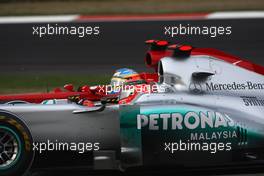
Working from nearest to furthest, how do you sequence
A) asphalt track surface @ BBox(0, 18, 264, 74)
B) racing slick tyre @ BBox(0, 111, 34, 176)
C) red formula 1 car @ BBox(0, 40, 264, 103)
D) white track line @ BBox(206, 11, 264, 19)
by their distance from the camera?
racing slick tyre @ BBox(0, 111, 34, 176) < red formula 1 car @ BBox(0, 40, 264, 103) < asphalt track surface @ BBox(0, 18, 264, 74) < white track line @ BBox(206, 11, 264, 19)

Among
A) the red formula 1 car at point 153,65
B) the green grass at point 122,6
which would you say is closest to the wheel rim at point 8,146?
the red formula 1 car at point 153,65

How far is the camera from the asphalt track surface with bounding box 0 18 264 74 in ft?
48.3

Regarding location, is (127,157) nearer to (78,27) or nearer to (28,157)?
(28,157)

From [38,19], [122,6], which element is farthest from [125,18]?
[122,6]

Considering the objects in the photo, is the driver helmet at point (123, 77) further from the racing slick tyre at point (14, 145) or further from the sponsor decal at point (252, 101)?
the racing slick tyre at point (14, 145)

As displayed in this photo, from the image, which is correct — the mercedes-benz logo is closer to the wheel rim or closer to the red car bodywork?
the red car bodywork

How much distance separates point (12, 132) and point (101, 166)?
38.3 inches

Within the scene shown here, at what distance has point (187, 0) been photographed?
2045cm

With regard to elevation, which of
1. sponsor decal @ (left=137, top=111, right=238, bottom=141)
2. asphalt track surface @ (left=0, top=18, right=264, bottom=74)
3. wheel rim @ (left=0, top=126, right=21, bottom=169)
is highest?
asphalt track surface @ (left=0, top=18, right=264, bottom=74)

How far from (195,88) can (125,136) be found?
1002 mm

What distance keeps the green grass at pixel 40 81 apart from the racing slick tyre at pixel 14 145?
18.2ft

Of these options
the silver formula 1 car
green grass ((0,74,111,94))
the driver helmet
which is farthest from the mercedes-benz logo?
green grass ((0,74,111,94))

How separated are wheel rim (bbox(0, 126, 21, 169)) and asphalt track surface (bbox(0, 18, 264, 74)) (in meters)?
6.89

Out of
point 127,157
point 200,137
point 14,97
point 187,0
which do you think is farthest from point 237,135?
point 187,0
